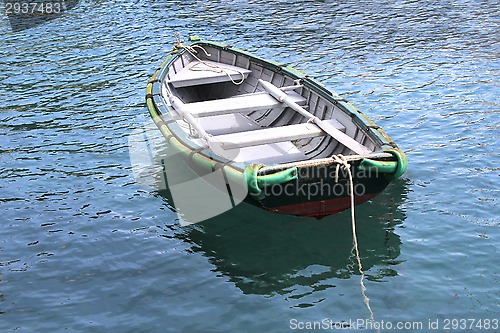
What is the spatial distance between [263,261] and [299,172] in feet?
6.50

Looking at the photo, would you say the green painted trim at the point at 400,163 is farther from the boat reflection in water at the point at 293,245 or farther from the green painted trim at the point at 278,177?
the green painted trim at the point at 278,177

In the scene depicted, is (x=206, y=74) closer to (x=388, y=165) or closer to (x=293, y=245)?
(x=293, y=245)

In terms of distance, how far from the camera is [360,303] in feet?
36.4

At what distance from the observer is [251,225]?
532 inches

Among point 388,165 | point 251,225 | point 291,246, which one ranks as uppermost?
point 388,165

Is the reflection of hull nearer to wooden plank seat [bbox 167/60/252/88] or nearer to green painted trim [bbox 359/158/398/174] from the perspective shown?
green painted trim [bbox 359/158/398/174]

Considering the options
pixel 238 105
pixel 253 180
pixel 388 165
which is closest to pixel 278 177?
pixel 253 180

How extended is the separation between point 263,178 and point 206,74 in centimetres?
799

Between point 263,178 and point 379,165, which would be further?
point 379,165

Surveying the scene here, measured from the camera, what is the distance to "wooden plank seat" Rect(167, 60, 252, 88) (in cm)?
1848

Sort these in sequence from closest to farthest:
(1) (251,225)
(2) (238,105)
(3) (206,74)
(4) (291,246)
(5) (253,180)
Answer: (5) (253,180) → (4) (291,246) → (1) (251,225) → (2) (238,105) → (3) (206,74)

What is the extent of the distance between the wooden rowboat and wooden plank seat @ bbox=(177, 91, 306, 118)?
0.08 ft

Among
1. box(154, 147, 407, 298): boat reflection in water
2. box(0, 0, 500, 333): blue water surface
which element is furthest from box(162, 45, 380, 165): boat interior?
box(0, 0, 500, 333): blue water surface

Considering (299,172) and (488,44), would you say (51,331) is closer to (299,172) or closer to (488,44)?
(299,172)
